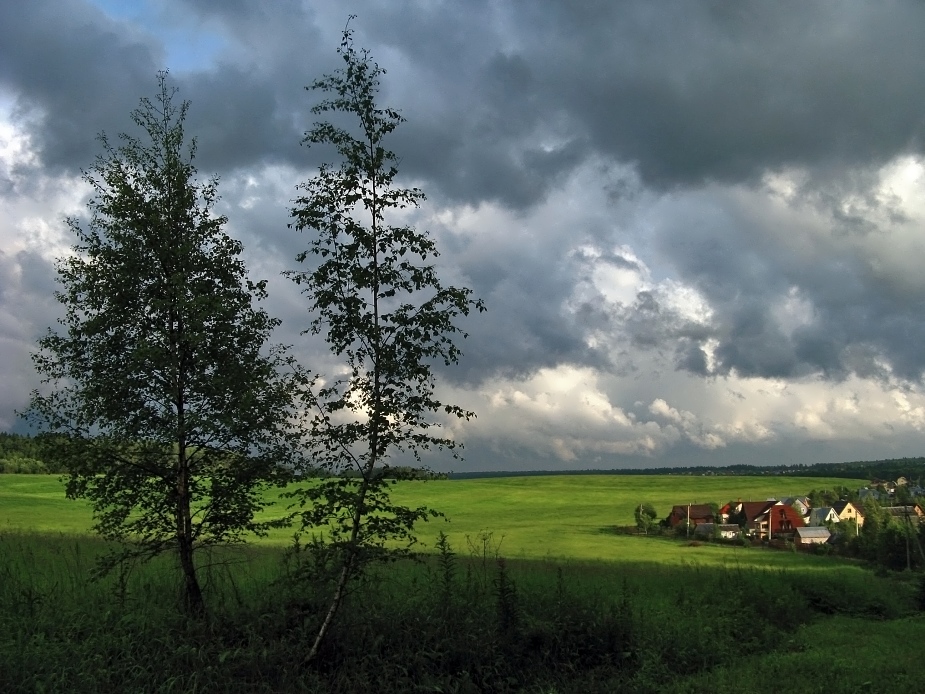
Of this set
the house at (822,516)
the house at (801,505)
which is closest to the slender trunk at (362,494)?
the house at (822,516)

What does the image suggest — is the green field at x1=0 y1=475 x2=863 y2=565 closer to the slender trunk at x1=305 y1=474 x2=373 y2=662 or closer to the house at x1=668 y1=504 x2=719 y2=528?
the house at x1=668 y1=504 x2=719 y2=528

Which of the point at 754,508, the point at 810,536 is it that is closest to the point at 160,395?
the point at 810,536

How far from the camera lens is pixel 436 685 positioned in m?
11.0

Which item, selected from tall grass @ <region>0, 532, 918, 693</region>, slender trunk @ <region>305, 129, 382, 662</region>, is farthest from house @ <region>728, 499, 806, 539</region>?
slender trunk @ <region>305, 129, 382, 662</region>

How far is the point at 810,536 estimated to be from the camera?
145 feet

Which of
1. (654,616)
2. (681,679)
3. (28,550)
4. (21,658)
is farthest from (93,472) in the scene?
(654,616)

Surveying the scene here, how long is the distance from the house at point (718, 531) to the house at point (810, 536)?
368cm

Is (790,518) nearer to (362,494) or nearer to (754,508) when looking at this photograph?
(754,508)

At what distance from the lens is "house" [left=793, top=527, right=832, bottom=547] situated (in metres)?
42.9

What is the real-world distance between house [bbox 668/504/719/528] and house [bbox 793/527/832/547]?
6524 mm

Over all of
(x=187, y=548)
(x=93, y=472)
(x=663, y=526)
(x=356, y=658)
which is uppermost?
(x=93, y=472)

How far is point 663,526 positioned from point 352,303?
44228mm

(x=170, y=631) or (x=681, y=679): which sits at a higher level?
(x=170, y=631)

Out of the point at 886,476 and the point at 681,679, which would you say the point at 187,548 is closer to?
the point at 681,679
